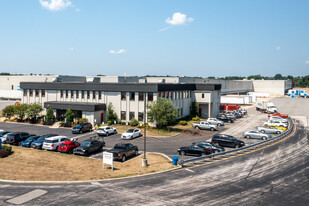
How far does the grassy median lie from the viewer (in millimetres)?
22961

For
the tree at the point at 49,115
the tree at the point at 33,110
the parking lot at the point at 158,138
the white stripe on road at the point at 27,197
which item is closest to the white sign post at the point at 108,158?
the parking lot at the point at 158,138

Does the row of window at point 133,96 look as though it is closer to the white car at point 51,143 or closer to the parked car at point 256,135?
the parked car at point 256,135

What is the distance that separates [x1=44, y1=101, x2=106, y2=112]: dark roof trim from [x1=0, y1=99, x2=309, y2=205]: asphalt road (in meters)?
29.8

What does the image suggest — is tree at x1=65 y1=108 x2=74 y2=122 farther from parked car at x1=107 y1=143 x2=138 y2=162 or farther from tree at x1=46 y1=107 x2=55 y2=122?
parked car at x1=107 y1=143 x2=138 y2=162

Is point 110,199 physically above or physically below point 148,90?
below

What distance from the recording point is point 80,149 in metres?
31.4

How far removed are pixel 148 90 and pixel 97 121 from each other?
39.5ft

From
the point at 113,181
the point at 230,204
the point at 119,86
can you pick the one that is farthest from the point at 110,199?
the point at 119,86

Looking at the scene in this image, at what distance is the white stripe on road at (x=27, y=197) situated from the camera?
17359 millimetres

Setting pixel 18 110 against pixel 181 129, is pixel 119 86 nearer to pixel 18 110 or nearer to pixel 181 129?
pixel 181 129

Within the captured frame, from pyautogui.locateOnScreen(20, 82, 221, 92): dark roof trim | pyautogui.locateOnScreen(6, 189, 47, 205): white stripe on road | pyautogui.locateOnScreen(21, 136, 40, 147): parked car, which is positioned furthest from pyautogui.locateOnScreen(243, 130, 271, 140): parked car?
pyautogui.locateOnScreen(6, 189, 47, 205): white stripe on road

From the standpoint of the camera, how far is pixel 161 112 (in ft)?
Answer: 151

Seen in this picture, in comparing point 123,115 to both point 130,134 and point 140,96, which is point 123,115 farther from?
point 130,134

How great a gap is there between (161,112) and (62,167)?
23127 mm
